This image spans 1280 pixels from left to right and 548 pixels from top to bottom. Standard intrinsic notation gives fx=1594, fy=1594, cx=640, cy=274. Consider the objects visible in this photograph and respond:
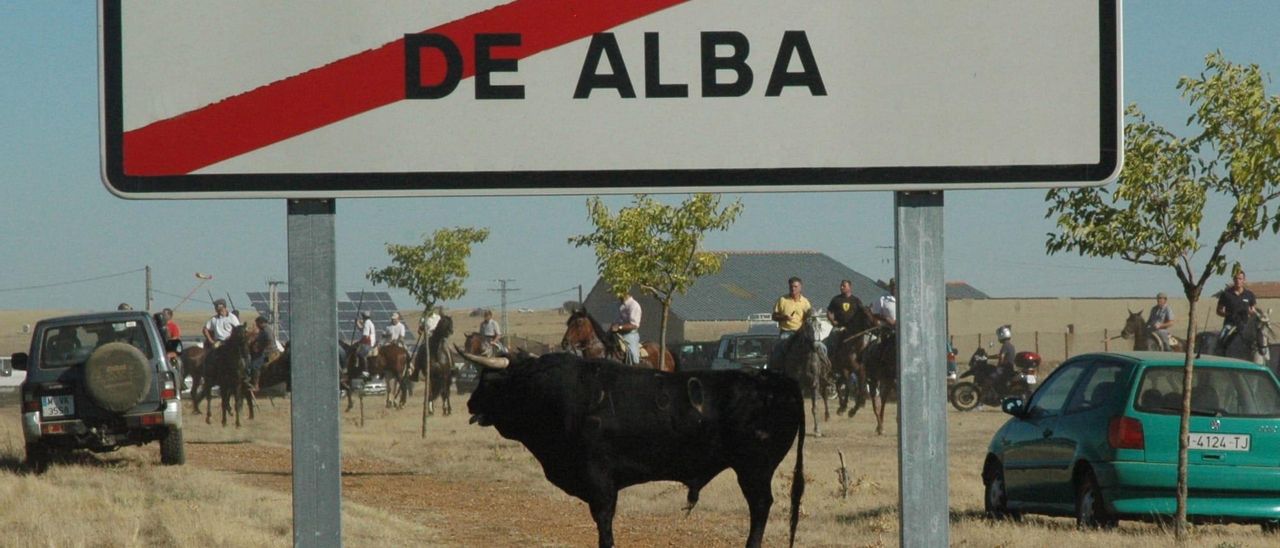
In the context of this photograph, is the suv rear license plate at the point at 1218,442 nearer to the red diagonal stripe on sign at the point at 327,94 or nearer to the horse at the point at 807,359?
the red diagonal stripe on sign at the point at 327,94

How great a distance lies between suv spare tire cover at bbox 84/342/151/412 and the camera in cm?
1973

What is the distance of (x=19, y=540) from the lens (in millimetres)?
11500

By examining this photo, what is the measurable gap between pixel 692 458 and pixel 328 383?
6.32 metres

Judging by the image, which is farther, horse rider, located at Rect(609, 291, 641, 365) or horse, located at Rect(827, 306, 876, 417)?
horse, located at Rect(827, 306, 876, 417)

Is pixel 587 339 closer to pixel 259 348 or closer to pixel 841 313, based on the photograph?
pixel 841 313

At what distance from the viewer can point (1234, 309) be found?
2609cm

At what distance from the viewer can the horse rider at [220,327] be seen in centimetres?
3547

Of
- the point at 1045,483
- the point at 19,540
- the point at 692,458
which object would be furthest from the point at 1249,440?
the point at 19,540

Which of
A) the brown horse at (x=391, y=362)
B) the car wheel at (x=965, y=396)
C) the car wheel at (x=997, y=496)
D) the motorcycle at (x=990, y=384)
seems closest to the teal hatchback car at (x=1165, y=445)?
the car wheel at (x=997, y=496)

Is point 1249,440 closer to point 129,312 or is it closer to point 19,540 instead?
point 19,540

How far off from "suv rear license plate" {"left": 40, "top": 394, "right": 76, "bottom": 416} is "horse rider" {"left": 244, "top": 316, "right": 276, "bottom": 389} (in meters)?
13.1

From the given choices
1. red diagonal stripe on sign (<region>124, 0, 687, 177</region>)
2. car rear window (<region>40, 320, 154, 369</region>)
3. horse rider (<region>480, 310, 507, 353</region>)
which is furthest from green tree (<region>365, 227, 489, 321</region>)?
red diagonal stripe on sign (<region>124, 0, 687, 177</region>)

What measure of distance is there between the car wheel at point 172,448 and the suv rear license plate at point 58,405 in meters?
1.19

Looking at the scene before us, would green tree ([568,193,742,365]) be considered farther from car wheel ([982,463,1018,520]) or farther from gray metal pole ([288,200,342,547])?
gray metal pole ([288,200,342,547])
